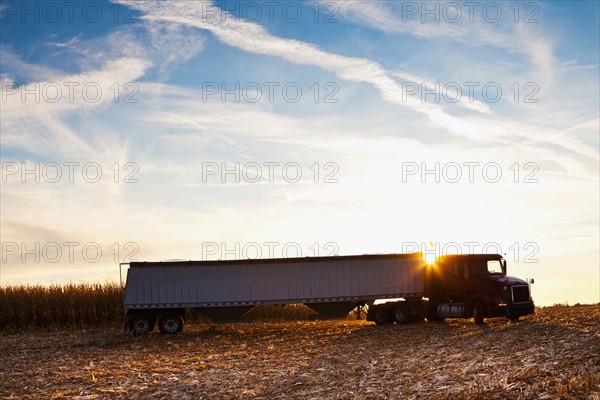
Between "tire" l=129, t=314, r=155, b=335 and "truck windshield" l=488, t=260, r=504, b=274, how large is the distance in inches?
711

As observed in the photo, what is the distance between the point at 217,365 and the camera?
76.1 ft

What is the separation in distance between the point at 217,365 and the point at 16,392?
640 centimetres

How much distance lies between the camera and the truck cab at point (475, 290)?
33062 mm

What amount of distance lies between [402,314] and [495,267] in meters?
5.69

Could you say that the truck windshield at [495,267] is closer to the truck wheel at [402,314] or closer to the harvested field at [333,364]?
the harvested field at [333,364]

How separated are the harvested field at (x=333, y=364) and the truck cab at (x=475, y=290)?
0.95 m

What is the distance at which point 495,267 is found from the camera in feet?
115

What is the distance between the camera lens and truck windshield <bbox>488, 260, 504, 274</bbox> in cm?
3497

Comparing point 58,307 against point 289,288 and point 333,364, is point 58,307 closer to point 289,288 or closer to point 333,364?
point 289,288

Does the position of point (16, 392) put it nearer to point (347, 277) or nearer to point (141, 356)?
point (141, 356)

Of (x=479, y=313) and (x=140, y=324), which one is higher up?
(x=479, y=313)

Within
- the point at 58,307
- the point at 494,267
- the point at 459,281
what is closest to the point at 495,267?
the point at 494,267

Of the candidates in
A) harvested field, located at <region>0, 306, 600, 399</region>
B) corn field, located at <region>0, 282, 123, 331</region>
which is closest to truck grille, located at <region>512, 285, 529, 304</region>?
harvested field, located at <region>0, 306, 600, 399</region>

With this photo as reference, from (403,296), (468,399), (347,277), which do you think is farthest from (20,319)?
(468,399)
